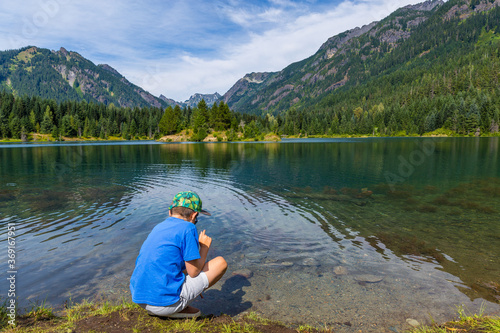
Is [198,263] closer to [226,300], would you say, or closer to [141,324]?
[141,324]

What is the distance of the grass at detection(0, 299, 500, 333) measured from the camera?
531 cm

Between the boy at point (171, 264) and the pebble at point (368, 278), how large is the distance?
618cm

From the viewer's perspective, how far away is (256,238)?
13.2 metres

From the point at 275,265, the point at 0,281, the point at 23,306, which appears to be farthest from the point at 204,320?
the point at 0,281

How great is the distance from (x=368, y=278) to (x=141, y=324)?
7587mm

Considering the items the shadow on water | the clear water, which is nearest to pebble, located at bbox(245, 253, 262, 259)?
the clear water

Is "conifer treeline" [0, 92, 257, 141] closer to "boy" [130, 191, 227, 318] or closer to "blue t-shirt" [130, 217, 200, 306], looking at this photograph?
"boy" [130, 191, 227, 318]

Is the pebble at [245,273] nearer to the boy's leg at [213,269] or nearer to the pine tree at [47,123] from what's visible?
the boy's leg at [213,269]

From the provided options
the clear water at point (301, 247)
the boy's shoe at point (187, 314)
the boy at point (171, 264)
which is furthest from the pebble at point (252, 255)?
the boy at point (171, 264)

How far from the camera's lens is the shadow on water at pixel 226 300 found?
7496 millimetres

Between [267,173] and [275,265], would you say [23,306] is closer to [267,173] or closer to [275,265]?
[275,265]

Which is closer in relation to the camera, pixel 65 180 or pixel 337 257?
pixel 337 257

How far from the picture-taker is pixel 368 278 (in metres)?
9.15

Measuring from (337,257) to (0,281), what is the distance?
41.0 feet
